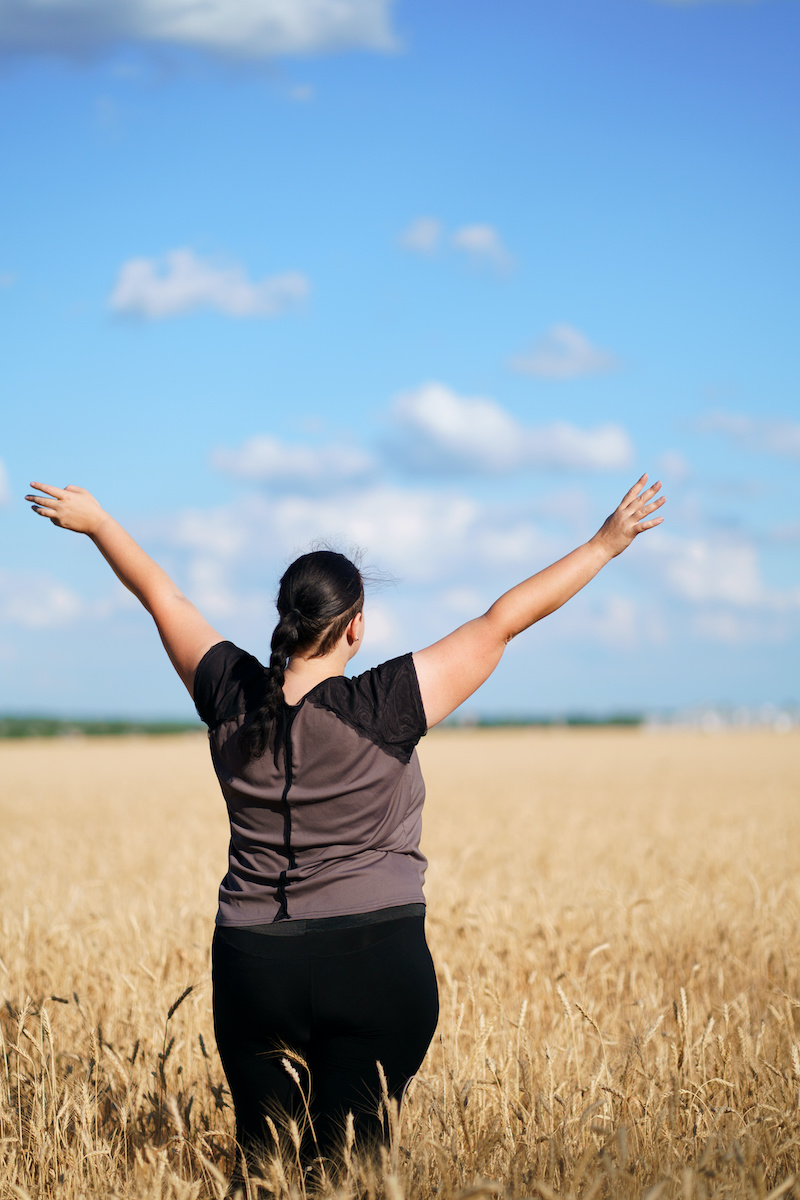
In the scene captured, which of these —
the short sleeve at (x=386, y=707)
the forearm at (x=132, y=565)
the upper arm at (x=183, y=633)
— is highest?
the forearm at (x=132, y=565)

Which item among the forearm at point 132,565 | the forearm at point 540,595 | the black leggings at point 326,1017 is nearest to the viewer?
the black leggings at point 326,1017

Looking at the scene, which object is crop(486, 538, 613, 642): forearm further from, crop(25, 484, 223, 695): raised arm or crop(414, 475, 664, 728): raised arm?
crop(25, 484, 223, 695): raised arm

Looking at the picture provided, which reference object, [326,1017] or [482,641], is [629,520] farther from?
[326,1017]

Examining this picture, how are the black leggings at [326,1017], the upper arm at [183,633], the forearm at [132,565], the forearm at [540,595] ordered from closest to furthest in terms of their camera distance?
1. the black leggings at [326,1017]
2. the forearm at [540,595]
3. the upper arm at [183,633]
4. the forearm at [132,565]

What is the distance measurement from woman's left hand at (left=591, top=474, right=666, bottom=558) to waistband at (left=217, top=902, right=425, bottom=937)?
3.69ft

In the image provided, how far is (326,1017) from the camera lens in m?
2.47

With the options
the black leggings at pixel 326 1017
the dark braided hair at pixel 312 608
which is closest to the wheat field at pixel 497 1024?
the black leggings at pixel 326 1017

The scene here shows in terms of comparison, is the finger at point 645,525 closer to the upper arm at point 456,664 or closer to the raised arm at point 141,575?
the upper arm at point 456,664

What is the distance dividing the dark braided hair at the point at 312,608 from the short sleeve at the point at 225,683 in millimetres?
55

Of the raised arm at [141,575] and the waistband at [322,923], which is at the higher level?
the raised arm at [141,575]

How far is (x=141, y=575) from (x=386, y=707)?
0.88m

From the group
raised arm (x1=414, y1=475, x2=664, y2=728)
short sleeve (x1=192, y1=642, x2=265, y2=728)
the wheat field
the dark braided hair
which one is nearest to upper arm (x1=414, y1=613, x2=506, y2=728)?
raised arm (x1=414, y1=475, x2=664, y2=728)

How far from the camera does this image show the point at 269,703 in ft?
8.16

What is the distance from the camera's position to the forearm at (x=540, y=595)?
258 centimetres
